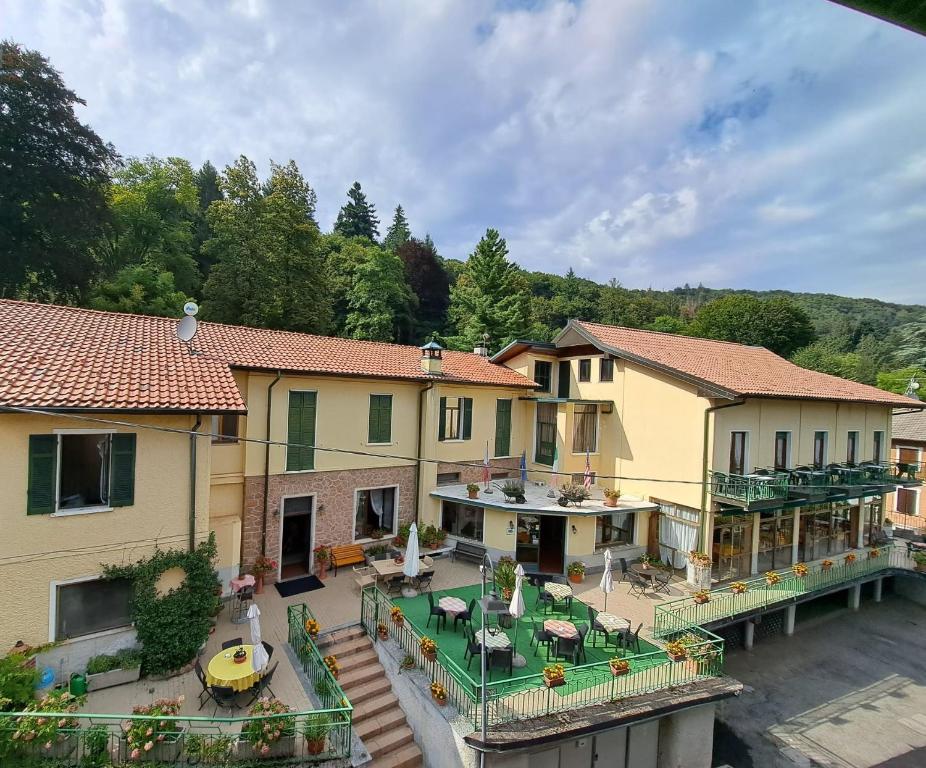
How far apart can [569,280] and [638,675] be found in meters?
68.8

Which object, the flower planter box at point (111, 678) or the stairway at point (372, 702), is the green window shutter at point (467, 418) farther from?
the flower planter box at point (111, 678)

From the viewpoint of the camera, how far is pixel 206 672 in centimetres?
965

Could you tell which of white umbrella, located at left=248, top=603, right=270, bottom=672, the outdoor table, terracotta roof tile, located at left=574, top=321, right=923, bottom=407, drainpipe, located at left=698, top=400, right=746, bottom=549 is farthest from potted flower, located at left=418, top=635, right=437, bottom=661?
terracotta roof tile, located at left=574, top=321, right=923, bottom=407

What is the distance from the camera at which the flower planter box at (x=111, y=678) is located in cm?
953

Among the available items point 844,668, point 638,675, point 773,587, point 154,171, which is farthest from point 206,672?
point 154,171

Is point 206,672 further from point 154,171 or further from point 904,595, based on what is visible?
point 154,171

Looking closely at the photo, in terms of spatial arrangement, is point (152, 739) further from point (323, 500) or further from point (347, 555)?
point (323, 500)

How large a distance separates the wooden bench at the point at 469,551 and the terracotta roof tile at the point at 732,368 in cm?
902

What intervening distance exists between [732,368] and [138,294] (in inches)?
1059

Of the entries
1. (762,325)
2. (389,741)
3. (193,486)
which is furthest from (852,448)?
(762,325)

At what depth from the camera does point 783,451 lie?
1780 centimetres

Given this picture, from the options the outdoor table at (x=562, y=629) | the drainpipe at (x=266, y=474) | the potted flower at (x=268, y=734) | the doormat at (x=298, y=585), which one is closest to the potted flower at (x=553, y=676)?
the outdoor table at (x=562, y=629)

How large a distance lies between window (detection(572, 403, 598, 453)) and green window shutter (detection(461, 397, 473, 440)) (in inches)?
165

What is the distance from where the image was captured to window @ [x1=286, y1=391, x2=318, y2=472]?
48.2 feet
